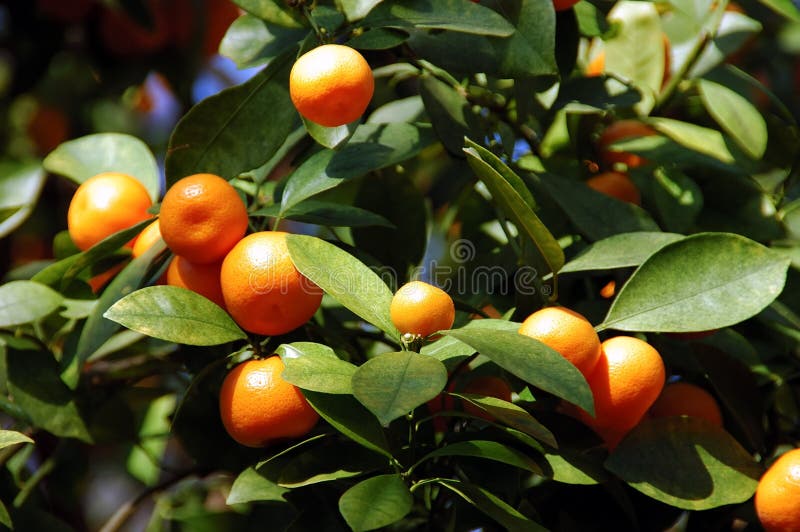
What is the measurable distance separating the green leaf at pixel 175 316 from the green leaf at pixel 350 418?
0.37 feet

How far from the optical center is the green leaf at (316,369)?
28.7 inches

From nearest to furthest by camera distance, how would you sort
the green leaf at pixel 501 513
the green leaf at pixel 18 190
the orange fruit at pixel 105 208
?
the green leaf at pixel 501 513, the orange fruit at pixel 105 208, the green leaf at pixel 18 190

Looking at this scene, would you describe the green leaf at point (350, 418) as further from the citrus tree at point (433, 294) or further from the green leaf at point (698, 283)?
the green leaf at point (698, 283)

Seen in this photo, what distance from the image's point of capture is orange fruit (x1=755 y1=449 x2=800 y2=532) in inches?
33.3

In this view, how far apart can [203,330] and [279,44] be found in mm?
351

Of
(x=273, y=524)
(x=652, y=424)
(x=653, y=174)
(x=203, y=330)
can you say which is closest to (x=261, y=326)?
(x=203, y=330)

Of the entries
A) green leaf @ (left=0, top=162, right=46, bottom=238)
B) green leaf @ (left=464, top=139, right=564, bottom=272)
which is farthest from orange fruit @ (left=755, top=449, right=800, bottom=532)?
green leaf @ (left=0, top=162, right=46, bottom=238)

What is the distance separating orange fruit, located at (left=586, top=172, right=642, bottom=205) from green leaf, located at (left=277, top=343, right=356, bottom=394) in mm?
437

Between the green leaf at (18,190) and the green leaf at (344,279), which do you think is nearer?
the green leaf at (344,279)

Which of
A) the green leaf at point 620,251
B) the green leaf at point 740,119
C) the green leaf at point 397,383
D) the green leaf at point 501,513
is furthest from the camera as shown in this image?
the green leaf at point 740,119

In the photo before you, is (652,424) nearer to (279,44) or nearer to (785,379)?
(785,379)

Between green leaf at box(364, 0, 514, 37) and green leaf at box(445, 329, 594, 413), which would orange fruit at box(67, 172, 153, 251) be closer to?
green leaf at box(364, 0, 514, 37)

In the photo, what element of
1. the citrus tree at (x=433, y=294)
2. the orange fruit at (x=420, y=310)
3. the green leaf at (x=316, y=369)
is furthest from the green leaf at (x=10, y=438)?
the orange fruit at (x=420, y=310)

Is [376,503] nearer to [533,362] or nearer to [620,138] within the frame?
[533,362]
